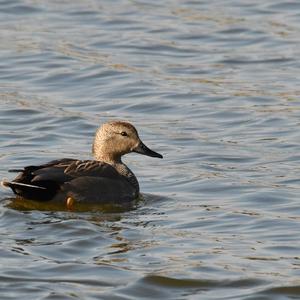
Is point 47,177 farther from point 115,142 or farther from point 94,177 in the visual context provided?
point 115,142

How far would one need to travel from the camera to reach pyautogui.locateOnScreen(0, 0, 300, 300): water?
10219 millimetres

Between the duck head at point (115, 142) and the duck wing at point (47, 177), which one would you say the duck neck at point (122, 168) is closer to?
the duck head at point (115, 142)

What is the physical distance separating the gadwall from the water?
198 mm

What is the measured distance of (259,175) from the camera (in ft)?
45.1

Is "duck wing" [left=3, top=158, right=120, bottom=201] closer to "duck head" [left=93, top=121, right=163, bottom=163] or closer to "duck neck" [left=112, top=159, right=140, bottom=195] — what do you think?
"duck neck" [left=112, top=159, right=140, bottom=195]

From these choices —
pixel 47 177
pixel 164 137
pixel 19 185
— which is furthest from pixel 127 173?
pixel 164 137

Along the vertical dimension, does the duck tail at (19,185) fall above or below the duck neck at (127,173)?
above

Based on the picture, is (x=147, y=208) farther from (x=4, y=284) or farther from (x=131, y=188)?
(x=4, y=284)

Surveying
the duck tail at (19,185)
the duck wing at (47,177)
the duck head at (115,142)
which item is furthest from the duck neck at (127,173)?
the duck tail at (19,185)

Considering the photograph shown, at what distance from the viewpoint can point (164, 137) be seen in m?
15.6

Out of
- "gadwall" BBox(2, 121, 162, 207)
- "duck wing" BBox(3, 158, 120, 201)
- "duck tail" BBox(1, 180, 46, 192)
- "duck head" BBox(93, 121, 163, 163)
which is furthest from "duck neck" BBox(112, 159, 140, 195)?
"duck tail" BBox(1, 180, 46, 192)

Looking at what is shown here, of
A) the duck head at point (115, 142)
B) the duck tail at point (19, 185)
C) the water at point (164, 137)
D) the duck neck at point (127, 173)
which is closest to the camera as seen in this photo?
the water at point (164, 137)

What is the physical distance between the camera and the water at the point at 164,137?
1022cm

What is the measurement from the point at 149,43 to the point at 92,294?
11.3m
